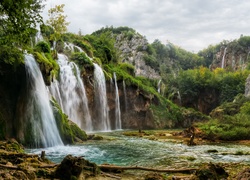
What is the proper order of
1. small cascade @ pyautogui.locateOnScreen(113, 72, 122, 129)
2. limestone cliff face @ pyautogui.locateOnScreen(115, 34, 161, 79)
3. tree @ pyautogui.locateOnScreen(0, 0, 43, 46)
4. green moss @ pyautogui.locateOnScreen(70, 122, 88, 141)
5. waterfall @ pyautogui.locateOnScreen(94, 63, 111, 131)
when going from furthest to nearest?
limestone cliff face @ pyautogui.locateOnScreen(115, 34, 161, 79) → small cascade @ pyautogui.locateOnScreen(113, 72, 122, 129) → waterfall @ pyautogui.locateOnScreen(94, 63, 111, 131) → green moss @ pyautogui.locateOnScreen(70, 122, 88, 141) → tree @ pyautogui.locateOnScreen(0, 0, 43, 46)

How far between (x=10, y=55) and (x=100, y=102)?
73.1ft

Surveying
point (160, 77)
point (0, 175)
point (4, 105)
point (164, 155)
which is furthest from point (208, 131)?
point (160, 77)

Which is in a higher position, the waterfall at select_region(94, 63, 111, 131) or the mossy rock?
the waterfall at select_region(94, 63, 111, 131)

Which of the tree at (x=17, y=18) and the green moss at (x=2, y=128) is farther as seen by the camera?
the green moss at (x=2, y=128)

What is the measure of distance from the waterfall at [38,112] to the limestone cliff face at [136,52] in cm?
5828

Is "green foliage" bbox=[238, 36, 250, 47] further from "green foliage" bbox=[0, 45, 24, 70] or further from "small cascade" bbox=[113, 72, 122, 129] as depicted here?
"green foliage" bbox=[0, 45, 24, 70]

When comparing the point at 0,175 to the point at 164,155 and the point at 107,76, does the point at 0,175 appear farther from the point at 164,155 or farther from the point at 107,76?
Result: the point at 107,76

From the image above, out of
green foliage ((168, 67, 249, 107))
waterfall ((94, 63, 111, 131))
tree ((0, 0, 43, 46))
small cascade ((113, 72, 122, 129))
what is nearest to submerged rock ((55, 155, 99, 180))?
tree ((0, 0, 43, 46))

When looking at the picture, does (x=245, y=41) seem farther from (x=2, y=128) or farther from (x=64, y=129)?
(x=2, y=128)

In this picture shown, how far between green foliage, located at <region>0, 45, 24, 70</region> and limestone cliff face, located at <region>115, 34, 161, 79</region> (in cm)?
6090

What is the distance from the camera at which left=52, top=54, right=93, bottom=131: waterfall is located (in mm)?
30369

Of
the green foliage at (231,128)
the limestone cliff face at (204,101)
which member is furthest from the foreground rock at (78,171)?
the limestone cliff face at (204,101)

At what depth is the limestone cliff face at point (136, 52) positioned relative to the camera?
77375 millimetres

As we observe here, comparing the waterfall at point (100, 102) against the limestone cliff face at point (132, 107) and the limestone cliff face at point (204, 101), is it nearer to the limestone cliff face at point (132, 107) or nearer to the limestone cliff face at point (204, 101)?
the limestone cliff face at point (132, 107)
